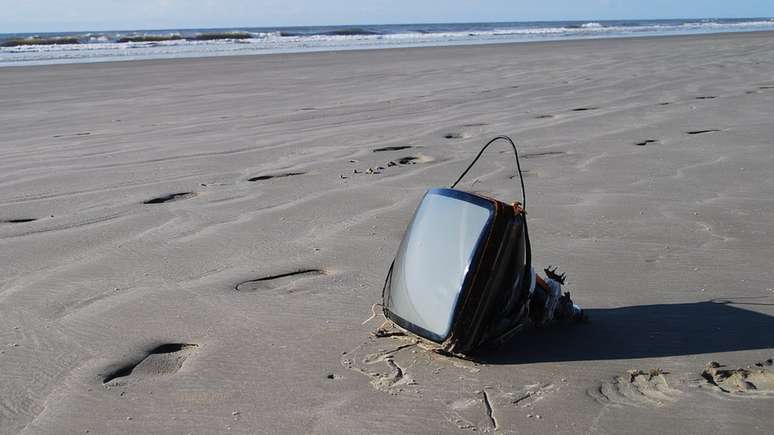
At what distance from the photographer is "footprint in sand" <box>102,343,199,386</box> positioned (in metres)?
2.43

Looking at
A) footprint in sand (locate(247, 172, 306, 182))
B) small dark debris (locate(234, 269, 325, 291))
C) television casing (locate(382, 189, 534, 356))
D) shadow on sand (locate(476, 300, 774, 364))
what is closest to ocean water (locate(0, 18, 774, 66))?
footprint in sand (locate(247, 172, 306, 182))

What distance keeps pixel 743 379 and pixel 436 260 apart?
898 mm

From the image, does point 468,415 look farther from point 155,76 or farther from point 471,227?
point 155,76

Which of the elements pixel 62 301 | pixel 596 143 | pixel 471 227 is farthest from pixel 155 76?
pixel 471 227

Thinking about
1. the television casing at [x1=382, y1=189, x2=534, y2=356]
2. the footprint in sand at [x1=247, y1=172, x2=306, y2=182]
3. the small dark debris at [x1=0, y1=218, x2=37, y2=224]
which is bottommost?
the footprint in sand at [x1=247, y1=172, x2=306, y2=182]

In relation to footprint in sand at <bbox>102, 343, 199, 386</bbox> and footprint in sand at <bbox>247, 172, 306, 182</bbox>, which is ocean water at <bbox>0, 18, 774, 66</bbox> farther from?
footprint in sand at <bbox>102, 343, 199, 386</bbox>

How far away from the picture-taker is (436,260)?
245cm

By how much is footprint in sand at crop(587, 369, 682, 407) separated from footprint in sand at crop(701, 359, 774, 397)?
125 millimetres

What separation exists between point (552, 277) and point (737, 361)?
0.58 m

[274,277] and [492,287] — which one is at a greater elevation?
[492,287]

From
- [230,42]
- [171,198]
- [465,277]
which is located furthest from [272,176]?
[230,42]

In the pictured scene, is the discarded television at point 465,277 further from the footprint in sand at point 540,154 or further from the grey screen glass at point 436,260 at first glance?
the footprint in sand at point 540,154

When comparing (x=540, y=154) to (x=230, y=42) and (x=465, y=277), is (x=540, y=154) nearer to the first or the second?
(x=465, y=277)

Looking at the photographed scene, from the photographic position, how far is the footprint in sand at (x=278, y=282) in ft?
10.4
